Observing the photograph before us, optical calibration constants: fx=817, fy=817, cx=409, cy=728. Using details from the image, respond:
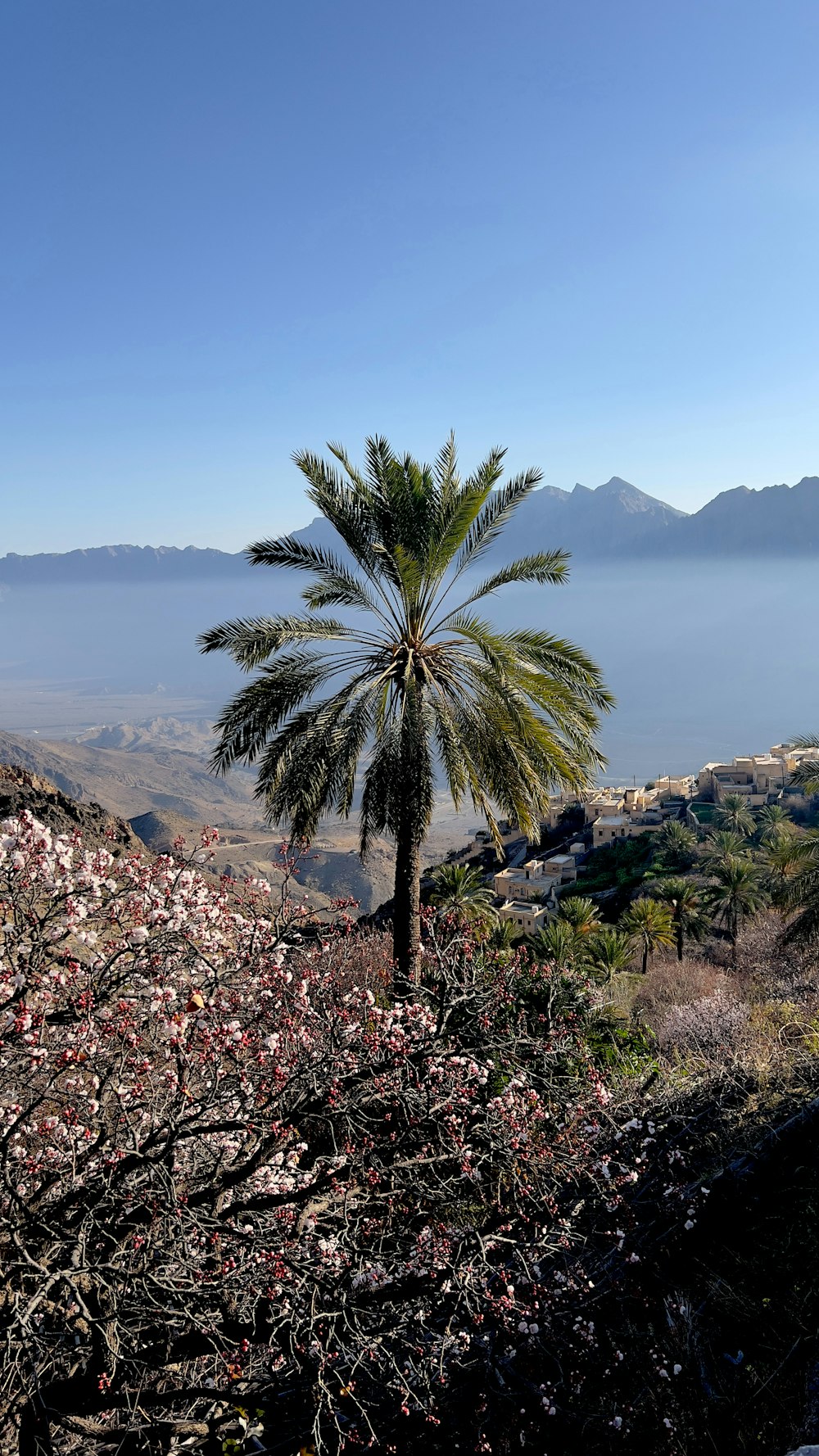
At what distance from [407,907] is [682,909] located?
69.8 feet

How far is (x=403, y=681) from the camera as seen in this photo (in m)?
9.66

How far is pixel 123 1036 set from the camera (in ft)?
20.8

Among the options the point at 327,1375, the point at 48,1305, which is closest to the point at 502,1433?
the point at 327,1375

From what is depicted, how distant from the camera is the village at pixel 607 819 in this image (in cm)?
5300

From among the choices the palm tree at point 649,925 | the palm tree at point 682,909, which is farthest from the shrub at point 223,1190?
the palm tree at point 682,909

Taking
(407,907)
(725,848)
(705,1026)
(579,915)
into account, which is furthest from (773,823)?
(407,907)

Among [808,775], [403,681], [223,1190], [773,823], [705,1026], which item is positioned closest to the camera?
[223,1190]

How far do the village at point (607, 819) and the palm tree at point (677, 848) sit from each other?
204 inches

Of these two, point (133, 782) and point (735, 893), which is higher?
point (735, 893)

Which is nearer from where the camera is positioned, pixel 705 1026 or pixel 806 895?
pixel 705 1026

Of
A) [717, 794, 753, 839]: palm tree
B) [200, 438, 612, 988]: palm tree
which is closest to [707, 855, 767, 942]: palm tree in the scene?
[717, 794, 753, 839]: palm tree

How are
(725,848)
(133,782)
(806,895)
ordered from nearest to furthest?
(806,895) < (725,848) < (133,782)

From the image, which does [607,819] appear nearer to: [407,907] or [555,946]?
[555,946]

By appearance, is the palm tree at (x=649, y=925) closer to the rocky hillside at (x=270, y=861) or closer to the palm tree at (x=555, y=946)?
the palm tree at (x=555, y=946)
